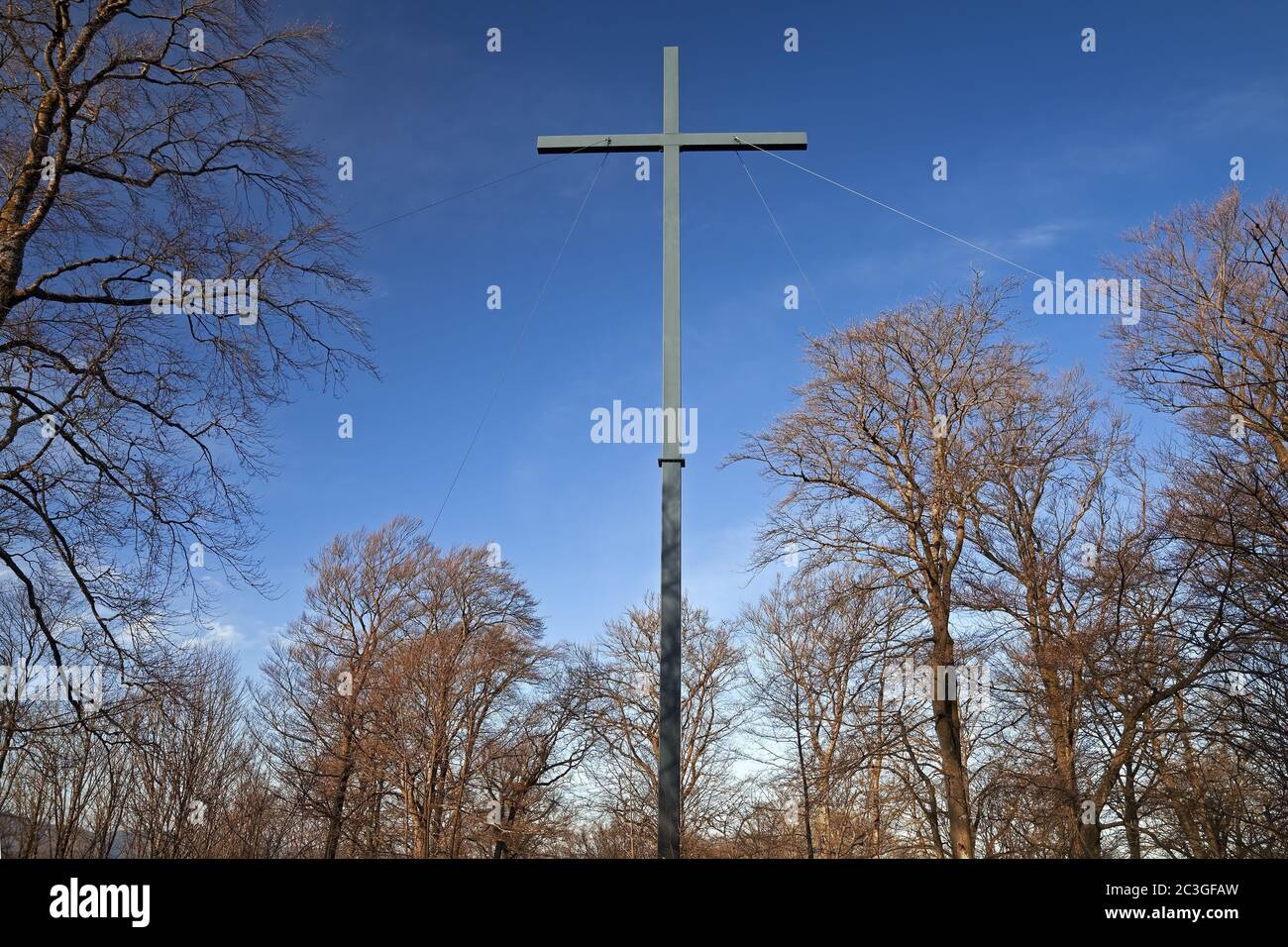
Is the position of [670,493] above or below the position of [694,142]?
below

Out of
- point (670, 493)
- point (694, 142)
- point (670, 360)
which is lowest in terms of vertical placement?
point (670, 493)

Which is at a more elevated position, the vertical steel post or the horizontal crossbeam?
the horizontal crossbeam

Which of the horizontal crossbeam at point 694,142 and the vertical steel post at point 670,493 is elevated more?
the horizontal crossbeam at point 694,142

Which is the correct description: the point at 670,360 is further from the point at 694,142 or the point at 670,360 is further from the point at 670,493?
the point at 694,142

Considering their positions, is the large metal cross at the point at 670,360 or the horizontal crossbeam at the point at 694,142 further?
the horizontal crossbeam at the point at 694,142

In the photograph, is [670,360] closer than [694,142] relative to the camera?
Yes

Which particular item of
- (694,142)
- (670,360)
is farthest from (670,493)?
(694,142)

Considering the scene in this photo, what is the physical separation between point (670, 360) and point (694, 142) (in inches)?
79.6

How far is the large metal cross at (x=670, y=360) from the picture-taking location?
5.87 meters

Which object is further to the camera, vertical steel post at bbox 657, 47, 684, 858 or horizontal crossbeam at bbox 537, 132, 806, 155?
horizontal crossbeam at bbox 537, 132, 806, 155

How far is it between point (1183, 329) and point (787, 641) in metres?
11.6

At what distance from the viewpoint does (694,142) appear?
23.9 feet

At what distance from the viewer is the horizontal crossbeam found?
727cm
